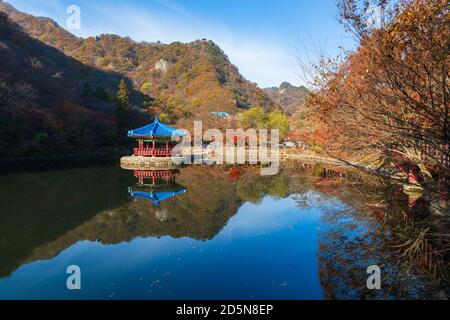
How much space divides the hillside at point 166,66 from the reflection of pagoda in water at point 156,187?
34.7m

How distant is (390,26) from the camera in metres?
4.18

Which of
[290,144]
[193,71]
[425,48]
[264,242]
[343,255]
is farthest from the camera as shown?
[193,71]

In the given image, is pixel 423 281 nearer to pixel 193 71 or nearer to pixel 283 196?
pixel 283 196

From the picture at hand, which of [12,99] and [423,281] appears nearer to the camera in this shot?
[423,281]

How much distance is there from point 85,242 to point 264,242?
3.97 metres

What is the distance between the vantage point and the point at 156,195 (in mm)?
11867

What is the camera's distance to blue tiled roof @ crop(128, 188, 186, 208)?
36.6ft

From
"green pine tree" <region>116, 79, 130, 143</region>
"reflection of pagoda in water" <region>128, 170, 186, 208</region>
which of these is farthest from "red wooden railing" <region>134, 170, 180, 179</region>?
"green pine tree" <region>116, 79, 130, 143</region>

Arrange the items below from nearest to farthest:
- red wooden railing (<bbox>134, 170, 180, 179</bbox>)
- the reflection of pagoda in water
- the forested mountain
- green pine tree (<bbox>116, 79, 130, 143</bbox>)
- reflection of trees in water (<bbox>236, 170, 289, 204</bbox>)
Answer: the reflection of pagoda in water → reflection of trees in water (<bbox>236, 170, 289, 204</bbox>) → red wooden railing (<bbox>134, 170, 180, 179</bbox>) → the forested mountain → green pine tree (<bbox>116, 79, 130, 143</bbox>)

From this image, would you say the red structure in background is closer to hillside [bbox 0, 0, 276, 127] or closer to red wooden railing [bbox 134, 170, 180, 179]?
red wooden railing [bbox 134, 170, 180, 179]

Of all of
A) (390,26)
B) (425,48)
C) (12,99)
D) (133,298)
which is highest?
(12,99)

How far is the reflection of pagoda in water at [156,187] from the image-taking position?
1167 cm

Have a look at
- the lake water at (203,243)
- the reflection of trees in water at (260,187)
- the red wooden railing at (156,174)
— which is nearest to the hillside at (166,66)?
the red wooden railing at (156,174)

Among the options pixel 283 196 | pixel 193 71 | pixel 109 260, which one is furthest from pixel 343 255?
pixel 193 71
